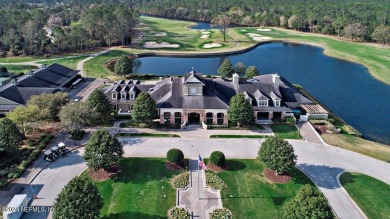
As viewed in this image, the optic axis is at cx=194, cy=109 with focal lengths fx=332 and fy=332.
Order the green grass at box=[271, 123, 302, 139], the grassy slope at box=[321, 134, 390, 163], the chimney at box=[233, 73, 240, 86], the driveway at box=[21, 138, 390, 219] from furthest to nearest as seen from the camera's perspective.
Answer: the chimney at box=[233, 73, 240, 86] < the green grass at box=[271, 123, 302, 139] < the grassy slope at box=[321, 134, 390, 163] < the driveway at box=[21, 138, 390, 219]

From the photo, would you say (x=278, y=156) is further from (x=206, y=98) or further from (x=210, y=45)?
(x=210, y=45)

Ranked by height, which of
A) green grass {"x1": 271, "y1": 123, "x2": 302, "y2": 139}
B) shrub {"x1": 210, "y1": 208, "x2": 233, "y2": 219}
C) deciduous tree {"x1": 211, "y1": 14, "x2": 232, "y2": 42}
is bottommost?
shrub {"x1": 210, "y1": 208, "x2": 233, "y2": 219}

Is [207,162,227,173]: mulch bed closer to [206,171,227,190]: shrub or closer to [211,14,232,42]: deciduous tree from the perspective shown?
[206,171,227,190]: shrub

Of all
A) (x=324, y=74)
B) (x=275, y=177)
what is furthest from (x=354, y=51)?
(x=275, y=177)

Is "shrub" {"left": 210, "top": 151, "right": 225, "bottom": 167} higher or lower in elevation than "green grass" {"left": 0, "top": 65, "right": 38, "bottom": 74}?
lower

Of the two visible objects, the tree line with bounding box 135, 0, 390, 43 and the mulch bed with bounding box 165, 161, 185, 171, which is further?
the tree line with bounding box 135, 0, 390, 43

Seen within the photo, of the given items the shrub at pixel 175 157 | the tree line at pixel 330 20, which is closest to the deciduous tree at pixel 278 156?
the shrub at pixel 175 157

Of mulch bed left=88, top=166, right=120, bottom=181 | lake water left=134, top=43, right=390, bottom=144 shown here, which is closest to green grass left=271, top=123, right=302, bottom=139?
lake water left=134, top=43, right=390, bottom=144

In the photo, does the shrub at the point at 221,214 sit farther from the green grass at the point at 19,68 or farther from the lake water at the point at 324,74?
the green grass at the point at 19,68
